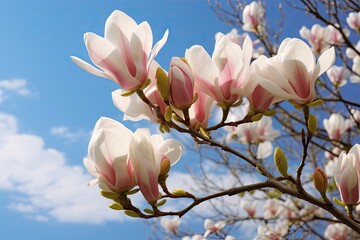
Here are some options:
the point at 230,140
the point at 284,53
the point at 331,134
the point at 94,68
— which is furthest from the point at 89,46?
the point at 331,134

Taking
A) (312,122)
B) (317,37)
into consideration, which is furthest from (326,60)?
(317,37)

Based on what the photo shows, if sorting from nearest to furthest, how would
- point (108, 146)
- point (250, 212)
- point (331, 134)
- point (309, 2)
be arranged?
point (108, 146) → point (309, 2) → point (331, 134) → point (250, 212)

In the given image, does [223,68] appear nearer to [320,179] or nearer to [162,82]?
[162,82]

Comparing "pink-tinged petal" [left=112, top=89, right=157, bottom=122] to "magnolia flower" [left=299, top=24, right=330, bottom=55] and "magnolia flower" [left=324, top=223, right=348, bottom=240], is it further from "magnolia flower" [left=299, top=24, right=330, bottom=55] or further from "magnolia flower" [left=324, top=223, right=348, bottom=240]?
"magnolia flower" [left=299, top=24, right=330, bottom=55]

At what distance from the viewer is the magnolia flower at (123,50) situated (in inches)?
37.0

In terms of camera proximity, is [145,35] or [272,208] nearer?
[145,35]

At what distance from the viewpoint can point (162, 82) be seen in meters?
0.94

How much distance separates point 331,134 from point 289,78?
235 cm

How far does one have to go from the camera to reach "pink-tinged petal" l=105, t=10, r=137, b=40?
942 mm

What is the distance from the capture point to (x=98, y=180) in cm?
97

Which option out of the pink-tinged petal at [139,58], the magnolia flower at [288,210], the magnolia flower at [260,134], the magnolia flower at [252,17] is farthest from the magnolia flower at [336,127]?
the pink-tinged petal at [139,58]

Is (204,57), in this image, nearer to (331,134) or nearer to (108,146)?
(108,146)

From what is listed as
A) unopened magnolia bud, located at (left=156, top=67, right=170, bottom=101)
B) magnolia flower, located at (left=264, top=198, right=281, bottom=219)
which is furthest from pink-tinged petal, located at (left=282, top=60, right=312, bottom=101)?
magnolia flower, located at (left=264, top=198, right=281, bottom=219)

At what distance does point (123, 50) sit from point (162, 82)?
3.9 inches
